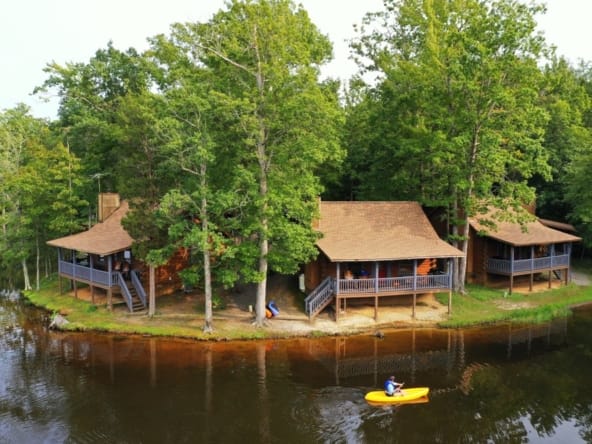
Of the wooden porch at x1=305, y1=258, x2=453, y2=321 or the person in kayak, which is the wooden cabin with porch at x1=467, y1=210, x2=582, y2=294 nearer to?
the wooden porch at x1=305, y1=258, x2=453, y2=321

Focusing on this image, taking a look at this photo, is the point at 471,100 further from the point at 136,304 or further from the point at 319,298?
the point at 136,304

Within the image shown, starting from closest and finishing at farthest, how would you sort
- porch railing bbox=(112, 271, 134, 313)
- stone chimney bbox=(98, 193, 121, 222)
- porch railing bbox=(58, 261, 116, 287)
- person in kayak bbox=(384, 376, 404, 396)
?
person in kayak bbox=(384, 376, 404, 396) → porch railing bbox=(112, 271, 134, 313) → porch railing bbox=(58, 261, 116, 287) → stone chimney bbox=(98, 193, 121, 222)

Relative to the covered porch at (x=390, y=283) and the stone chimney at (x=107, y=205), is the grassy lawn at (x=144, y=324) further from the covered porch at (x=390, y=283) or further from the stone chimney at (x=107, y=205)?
the stone chimney at (x=107, y=205)

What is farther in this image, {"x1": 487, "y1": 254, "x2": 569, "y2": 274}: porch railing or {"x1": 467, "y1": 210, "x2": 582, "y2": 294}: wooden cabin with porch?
{"x1": 487, "y1": 254, "x2": 569, "y2": 274}: porch railing

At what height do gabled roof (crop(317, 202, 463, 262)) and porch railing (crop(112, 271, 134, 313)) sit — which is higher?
gabled roof (crop(317, 202, 463, 262))

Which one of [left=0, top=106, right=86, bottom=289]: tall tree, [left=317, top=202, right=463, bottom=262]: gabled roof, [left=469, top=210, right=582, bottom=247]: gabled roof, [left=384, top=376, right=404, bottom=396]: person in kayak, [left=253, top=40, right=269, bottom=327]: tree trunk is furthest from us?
[left=0, top=106, right=86, bottom=289]: tall tree

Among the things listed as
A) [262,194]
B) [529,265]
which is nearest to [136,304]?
[262,194]

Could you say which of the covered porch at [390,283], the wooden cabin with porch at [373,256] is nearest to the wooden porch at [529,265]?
the wooden cabin with porch at [373,256]

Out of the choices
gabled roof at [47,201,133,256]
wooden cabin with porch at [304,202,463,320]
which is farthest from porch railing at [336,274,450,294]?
gabled roof at [47,201,133,256]
